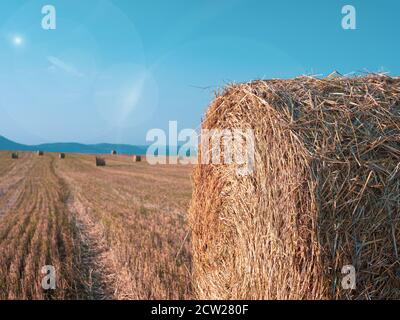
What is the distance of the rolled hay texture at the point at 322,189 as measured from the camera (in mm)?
3166

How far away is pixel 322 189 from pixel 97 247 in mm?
5698

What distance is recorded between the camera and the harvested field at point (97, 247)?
5.50m

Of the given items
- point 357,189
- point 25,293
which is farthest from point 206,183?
point 25,293

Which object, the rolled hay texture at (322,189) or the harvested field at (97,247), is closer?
the rolled hay texture at (322,189)

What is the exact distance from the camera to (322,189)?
125 inches

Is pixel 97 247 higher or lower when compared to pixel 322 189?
lower

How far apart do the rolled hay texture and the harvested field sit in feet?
6.46

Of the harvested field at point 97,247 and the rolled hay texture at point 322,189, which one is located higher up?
the rolled hay texture at point 322,189

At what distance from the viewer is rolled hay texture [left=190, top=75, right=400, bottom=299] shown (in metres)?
3.17

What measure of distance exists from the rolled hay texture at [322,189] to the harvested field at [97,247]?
6.46 ft

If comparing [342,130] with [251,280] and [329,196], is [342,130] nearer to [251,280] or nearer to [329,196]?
[329,196]

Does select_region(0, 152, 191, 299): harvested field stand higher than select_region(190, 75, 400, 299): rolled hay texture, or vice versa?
select_region(190, 75, 400, 299): rolled hay texture

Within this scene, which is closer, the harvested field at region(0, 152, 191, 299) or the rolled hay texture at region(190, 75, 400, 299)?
the rolled hay texture at region(190, 75, 400, 299)

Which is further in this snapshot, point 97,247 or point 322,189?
point 97,247
